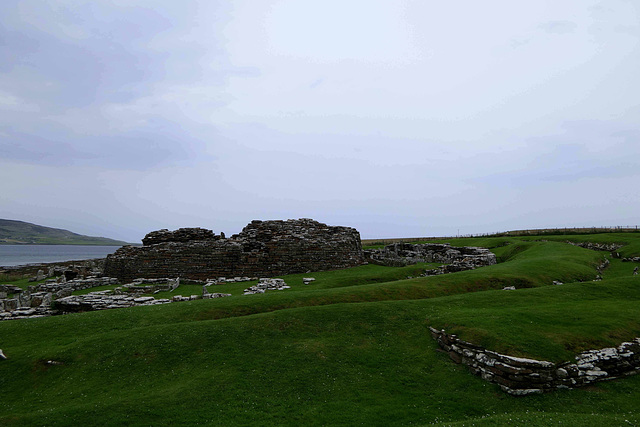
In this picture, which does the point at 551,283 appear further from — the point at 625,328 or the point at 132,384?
the point at 132,384

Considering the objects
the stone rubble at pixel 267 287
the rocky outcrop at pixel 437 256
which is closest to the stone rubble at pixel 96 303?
the stone rubble at pixel 267 287

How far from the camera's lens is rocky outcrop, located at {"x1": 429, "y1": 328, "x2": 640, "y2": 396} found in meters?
11.5

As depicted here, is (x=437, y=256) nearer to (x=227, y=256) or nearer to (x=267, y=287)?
(x=267, y=287)

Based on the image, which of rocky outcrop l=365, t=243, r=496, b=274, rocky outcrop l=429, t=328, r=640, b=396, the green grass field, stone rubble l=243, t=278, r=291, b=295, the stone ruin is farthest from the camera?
rocky outcrop l=365, t=243, r=496, b=274

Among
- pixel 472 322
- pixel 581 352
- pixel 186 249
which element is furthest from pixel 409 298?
pixel 186 249

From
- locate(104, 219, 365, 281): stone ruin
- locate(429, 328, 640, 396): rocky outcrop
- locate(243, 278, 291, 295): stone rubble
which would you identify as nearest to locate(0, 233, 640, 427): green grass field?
locate(429, 328, 640, 396): rocky outcrop

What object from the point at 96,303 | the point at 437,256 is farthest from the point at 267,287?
the point at 437,256

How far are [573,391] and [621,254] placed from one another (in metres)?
34.5

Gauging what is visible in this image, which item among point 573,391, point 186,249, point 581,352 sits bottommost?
point 573,391

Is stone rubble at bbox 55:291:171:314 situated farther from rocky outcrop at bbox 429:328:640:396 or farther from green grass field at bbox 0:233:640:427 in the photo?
rocky outcrop at bbox 429:328:640:396

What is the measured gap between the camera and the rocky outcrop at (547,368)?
11.5 meters

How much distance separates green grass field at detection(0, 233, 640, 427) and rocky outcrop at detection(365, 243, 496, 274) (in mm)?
12766

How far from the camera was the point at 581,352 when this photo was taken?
12570 mm

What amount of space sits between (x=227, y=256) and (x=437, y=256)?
25381 mm
